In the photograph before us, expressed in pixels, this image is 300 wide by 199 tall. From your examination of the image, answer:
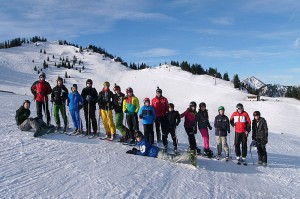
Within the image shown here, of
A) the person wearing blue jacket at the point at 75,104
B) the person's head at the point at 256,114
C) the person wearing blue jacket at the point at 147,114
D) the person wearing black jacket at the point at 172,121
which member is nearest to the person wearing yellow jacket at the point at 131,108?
the person wearing blue jacket at the point at 147,114

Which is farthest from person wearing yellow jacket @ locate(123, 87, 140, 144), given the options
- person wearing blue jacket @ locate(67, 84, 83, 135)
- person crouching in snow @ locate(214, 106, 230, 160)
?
person crouching in snow @ locate(214, 106, 230, 160)

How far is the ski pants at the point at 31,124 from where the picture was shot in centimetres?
1108

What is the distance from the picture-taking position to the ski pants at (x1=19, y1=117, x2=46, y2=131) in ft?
36.3

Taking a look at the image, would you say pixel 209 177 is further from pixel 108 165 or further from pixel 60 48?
pixel 60 48

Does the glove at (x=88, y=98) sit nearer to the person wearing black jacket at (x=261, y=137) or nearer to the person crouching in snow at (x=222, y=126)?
the person crouching in snow at (x=222, y=126)

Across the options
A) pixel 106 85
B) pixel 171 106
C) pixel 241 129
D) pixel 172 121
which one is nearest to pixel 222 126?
pixel 241 129

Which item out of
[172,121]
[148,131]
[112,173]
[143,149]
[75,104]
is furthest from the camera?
[75,104]

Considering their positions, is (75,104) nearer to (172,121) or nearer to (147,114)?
(147,114)

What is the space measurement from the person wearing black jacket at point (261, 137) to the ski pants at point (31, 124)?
7.98m

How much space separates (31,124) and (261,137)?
8.60 metres

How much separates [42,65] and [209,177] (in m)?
117

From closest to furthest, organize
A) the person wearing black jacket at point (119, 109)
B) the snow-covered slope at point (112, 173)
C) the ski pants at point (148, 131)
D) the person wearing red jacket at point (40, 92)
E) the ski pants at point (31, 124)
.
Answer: the snow-covered slope at point (112, 173) < the ski pants at point (31, 124) < the ski pants at point (148, 131) < the person wearing black jacket at point (119, 109) < the person wearing red jacket at point (40, 92)

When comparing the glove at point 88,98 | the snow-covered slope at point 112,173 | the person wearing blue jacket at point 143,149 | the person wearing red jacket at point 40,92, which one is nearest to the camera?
the snow-covered slope at point 112,173

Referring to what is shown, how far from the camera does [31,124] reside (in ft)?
36.8
